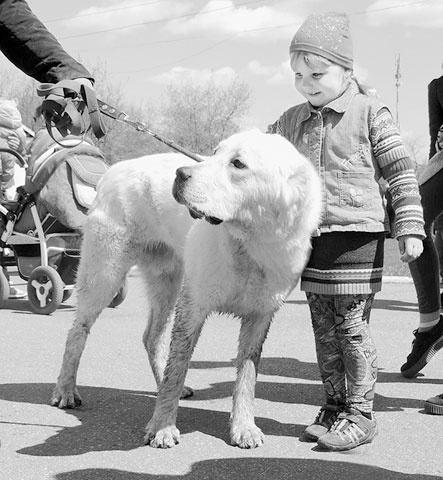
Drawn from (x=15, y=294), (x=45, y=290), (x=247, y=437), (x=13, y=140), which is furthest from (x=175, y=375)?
(x=13, y=140)

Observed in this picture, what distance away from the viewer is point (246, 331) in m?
4.17

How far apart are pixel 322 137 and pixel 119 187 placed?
1.34 metres

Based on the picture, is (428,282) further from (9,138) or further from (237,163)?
(9,138)

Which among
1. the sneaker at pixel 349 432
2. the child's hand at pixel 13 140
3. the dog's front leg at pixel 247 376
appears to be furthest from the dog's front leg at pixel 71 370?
the child's hand at pixel 13 140

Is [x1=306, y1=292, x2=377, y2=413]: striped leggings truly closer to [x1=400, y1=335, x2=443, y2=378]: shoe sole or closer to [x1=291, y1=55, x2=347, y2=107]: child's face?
[x1=291, y1=55, x2=347, y2=107]: child's face

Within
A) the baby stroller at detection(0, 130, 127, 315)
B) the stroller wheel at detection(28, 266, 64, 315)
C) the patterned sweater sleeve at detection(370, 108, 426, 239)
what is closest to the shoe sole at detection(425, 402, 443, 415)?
the patterned sweater sleeve at detection(370, 108, 426, 239)

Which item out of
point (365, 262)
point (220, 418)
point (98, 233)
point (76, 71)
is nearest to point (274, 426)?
point (220, 418)

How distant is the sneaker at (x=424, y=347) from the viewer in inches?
212

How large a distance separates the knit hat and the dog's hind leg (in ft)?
5.20

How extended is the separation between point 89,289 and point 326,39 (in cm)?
202

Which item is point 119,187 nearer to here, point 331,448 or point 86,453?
point 86,453

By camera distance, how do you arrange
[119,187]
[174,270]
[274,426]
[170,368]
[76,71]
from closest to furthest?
[76,71] < [170,368] < [274,426] < [119,187] < [174,270]

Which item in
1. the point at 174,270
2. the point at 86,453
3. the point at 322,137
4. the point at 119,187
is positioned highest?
the point at 322,137

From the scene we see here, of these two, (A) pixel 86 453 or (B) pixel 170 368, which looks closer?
(A) pixel 86 453
